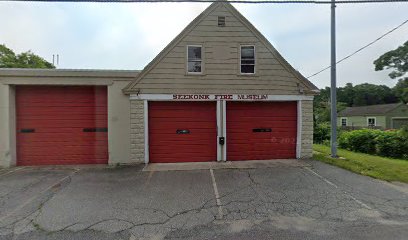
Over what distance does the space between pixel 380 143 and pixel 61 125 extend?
1573cm

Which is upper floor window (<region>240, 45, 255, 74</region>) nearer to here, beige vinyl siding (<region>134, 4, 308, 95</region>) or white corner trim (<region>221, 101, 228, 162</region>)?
beige vinyl siding (<region>134, 4, 308, 95</region>)

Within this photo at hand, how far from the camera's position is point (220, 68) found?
9594 mm

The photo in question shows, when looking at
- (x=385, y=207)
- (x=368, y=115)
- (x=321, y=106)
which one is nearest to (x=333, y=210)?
(x=385, y=207)

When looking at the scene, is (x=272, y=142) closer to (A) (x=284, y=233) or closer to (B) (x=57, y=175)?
(A) (x=284, y=233)

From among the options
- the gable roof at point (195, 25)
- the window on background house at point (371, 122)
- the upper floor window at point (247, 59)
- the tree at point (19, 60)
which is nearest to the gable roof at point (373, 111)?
the window on background house at point (371, 122)

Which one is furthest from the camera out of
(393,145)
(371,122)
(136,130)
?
(371,122)

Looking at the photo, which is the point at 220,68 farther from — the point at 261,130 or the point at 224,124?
the point at 261,130

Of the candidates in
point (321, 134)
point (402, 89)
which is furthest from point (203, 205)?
point (321, 134)

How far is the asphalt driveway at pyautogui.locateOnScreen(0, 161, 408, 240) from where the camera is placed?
4086 mm

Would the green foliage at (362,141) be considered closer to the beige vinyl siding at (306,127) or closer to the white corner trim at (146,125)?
the beige vinyl siding at (306,127)

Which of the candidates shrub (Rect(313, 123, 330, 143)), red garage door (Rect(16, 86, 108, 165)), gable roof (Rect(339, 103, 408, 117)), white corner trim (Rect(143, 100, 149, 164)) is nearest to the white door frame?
white corner trim (Rect(143, 100, 149, 164))

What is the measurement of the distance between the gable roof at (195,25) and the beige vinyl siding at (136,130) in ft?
2.14

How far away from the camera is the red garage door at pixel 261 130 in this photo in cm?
973

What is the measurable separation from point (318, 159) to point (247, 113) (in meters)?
3.42
